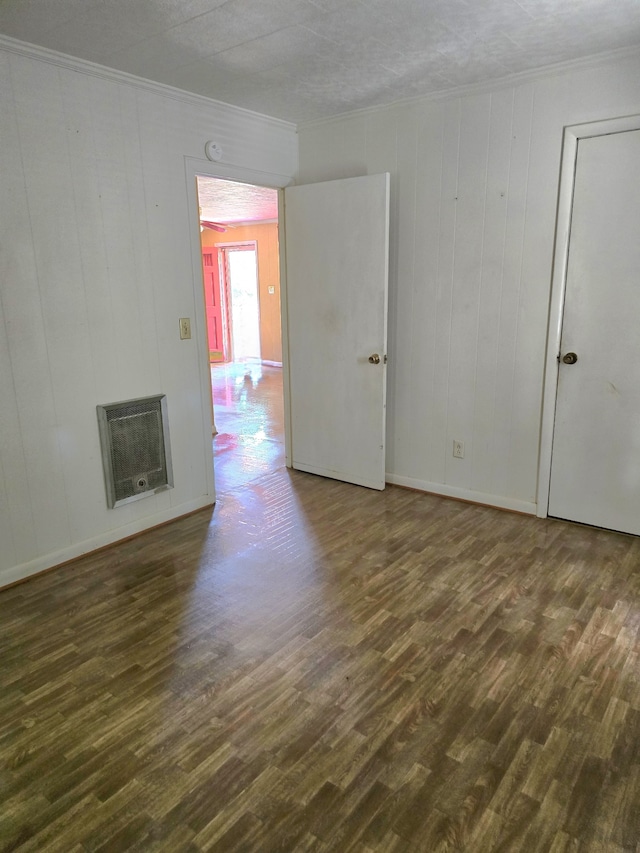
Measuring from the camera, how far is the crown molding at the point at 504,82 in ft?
9.02

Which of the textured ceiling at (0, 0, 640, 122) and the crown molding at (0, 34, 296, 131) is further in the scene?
the crown molding at (0, 34, 296, 131)

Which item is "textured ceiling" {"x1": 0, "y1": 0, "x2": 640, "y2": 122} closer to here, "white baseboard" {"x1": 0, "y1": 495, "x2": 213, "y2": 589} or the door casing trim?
the door casing trim

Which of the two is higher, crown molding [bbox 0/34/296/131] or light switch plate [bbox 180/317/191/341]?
crown molding [bbox 0/34/296/131]

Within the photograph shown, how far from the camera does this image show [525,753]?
1.71 m

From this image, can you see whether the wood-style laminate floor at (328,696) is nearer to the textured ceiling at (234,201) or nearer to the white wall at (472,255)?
the white wall at (472,255)

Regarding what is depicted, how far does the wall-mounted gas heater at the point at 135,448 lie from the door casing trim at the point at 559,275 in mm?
2208

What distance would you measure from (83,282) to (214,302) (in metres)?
7.63

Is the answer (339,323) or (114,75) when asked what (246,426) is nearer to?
(339,323)

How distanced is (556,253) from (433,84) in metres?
1.17

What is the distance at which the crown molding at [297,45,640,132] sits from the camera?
2.75 metres

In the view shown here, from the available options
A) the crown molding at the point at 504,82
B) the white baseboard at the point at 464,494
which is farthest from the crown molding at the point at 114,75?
the white baseboard at the point at 464,494

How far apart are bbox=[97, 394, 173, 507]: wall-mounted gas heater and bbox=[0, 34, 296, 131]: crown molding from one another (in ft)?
5.30

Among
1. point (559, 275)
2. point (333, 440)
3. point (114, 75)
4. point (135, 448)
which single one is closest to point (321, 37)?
point (114, 75)

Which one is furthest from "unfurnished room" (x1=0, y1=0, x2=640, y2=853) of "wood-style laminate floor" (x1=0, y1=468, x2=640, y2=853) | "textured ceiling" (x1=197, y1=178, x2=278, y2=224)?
"textured ceiling" (x1=197, y1=178, x2=278, y2=224)
